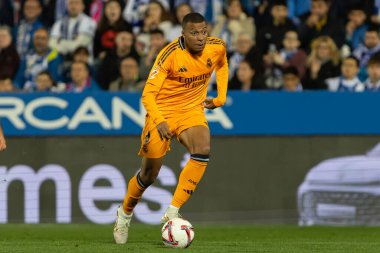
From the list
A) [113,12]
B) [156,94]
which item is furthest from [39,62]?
[156,94]

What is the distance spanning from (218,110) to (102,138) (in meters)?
1.51

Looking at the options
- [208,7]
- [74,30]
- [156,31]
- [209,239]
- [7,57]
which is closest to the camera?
[209,239]

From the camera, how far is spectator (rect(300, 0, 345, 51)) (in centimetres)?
1584

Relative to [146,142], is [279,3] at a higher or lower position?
higher

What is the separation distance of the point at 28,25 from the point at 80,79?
2.17 m

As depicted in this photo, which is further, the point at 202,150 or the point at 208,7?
the point at 208,7

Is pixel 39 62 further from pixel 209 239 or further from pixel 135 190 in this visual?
pixel 135 190

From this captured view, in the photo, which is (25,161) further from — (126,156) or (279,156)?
(279,156)

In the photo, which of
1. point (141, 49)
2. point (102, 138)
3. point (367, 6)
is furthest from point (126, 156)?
point (367, 6)

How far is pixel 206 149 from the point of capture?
30.5ft

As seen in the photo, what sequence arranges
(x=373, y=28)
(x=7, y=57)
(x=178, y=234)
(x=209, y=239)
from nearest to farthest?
(x=178, y=234) → (x=209, y=239) → (x=7, y=57) → (x=373, y=28)

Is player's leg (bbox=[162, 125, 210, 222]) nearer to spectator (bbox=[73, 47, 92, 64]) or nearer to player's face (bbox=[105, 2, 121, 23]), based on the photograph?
spectator (bbox=[73, 47, 92, 64])

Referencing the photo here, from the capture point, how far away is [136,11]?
53.2ft

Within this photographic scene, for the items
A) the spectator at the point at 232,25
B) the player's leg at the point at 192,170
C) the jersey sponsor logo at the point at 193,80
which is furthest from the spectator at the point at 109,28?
the player's leg at the point at 192,170
